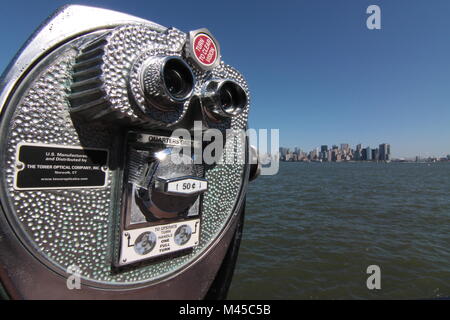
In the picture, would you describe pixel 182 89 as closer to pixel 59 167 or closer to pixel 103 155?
pixel 103 155

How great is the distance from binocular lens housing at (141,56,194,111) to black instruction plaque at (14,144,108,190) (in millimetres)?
238

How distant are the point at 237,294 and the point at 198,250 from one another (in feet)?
9.95

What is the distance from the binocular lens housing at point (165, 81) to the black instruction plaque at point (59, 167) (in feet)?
0.78

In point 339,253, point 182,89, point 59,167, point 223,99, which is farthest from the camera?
point 339,253

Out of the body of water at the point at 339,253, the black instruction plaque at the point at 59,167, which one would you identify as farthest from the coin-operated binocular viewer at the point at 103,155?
the body of water at the point at 339,253

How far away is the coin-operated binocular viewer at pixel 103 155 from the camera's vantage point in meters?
0.79

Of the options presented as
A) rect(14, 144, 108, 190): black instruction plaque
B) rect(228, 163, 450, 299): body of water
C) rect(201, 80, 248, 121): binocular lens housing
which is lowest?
rect(228, 163, 450, 299): body of water

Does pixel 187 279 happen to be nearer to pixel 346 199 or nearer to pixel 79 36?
pixel 79 36

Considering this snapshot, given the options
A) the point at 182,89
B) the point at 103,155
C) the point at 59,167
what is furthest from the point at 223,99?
the point at 59,167

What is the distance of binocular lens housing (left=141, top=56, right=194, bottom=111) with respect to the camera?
0.86 metres

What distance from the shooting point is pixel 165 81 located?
94 cm

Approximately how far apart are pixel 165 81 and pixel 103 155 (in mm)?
298

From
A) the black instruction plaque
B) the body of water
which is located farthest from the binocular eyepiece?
the body of water

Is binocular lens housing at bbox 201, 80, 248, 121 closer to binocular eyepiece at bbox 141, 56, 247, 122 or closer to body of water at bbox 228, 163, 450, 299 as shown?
binocular eyepiece at bbox 141, 56, 247, 122
